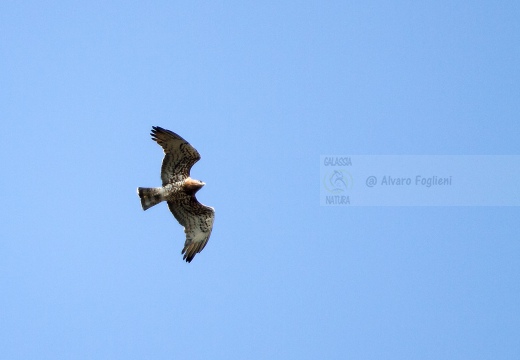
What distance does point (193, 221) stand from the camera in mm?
22578

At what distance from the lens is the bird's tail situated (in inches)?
861

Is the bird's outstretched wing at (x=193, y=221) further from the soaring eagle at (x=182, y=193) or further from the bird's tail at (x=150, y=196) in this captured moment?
the bird's tail at (x=150, y=196)

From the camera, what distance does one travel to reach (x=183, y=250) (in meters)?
22.4

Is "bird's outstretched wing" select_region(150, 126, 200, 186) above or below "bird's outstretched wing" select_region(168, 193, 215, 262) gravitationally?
above

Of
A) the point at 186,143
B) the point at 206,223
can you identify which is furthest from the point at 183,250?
the point at 186,143

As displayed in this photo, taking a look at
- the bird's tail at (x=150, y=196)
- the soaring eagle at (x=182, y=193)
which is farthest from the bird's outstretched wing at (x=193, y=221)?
the bird's tail at (x=150, y=196)

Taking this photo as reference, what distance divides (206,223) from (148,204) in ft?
4.83

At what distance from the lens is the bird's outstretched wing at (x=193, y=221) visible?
22422 mm

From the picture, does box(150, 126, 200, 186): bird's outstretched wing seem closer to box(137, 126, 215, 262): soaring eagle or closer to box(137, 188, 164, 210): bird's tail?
box(137, 126, 215, 262): soaring eagle

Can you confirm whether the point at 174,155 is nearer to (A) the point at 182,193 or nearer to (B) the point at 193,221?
(A) the point at 182,193

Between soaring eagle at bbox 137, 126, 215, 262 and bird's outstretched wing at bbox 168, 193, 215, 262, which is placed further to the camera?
bird's outstretched wing at bbox 168, 193, 215, 262

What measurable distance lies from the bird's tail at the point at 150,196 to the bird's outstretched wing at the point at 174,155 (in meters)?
0.30

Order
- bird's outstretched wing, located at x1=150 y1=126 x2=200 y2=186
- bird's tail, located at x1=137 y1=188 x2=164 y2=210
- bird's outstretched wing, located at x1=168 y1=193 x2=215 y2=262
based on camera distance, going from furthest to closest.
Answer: bird's outstretched wing, located at x1=168 y1=193 x2=215 y2=262 < bird's tail, located at x1=137 y1=188 x2=164 y2=210 < bird's outstretched wing, located at x1=150 y1=126 x2=200 y2=186

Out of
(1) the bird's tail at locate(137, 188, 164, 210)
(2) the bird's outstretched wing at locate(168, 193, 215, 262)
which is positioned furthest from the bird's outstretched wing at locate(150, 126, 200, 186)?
(2) the bird's outstretched wing at locate(168, 193, 215, 262)
